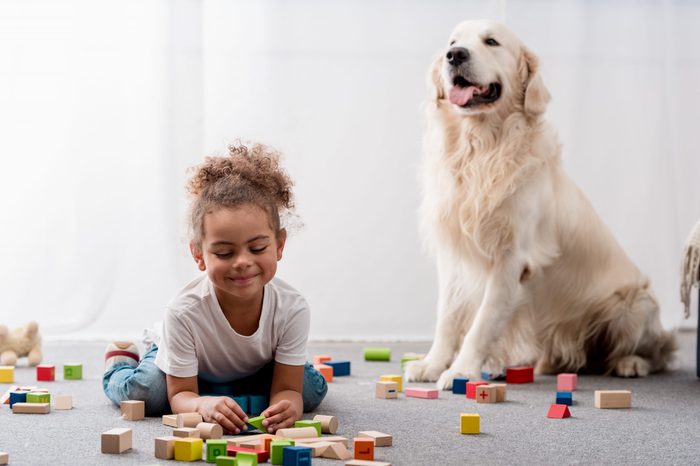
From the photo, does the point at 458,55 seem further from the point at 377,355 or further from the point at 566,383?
the point at 377,355

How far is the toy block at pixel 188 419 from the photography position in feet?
6.10

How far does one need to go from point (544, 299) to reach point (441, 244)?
1.22ft

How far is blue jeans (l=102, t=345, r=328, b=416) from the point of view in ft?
6.88

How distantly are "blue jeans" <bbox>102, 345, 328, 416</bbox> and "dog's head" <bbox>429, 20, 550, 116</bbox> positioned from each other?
3.29 feet

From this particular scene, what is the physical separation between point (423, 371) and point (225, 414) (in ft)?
3.39

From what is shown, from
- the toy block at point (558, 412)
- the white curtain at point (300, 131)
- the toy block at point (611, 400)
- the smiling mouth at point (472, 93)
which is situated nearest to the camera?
the toy block at point (558, 412)

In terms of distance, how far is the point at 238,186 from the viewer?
1.99 metres

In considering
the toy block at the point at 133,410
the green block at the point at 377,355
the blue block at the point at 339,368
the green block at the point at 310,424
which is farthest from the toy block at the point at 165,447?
the green block at the point at 377,355

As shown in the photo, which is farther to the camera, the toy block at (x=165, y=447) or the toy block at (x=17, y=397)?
the toy block at (x=17, y=397)

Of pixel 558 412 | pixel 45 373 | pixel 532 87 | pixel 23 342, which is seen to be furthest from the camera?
pixel 23 342

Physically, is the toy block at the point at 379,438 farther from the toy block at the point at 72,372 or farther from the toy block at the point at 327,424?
the toy block at the point at 72,372

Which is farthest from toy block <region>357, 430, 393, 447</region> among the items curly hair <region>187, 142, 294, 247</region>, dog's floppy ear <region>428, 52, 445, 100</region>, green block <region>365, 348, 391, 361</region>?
green block <region>365, 348, 391, 361</region>

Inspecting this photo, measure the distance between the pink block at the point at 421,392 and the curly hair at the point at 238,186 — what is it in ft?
2.14

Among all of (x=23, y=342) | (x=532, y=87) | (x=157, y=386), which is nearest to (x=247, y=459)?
(x=157, y=386)
